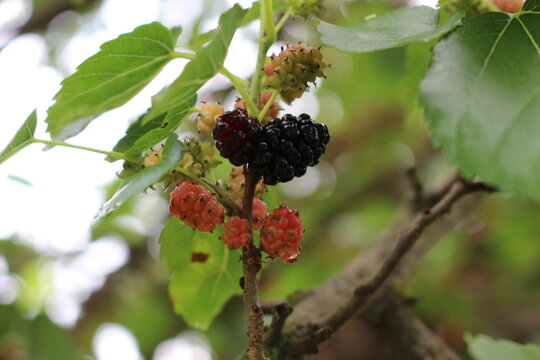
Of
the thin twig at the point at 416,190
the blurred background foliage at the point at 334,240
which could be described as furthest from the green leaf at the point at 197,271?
the blurred background foliage at the point at 334,240

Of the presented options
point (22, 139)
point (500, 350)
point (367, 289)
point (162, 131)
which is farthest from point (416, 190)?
point (22, 139)

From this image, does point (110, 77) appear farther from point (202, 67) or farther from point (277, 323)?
point (277, 323)

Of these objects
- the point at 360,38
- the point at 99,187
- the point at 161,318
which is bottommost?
the point at 161,318

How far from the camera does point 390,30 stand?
71 cm

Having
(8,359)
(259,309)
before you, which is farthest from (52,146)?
(8,359)

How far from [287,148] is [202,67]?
141 mm

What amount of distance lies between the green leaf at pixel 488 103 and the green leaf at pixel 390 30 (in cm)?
3

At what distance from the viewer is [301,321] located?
3.00ft

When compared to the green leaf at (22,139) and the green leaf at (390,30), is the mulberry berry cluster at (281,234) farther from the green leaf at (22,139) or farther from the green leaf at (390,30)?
the green leaf at (22,139)

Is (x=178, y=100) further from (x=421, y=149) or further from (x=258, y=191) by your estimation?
(x=421, y=149)

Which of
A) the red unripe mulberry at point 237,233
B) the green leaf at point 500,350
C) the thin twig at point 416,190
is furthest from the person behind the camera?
the thin twig at point 416,190

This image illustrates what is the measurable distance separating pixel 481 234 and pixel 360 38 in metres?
1.80

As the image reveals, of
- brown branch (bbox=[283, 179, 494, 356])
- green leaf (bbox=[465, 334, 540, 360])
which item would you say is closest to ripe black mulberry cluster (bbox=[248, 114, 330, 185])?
brown branch (bbox=[283, 179, 494, 356])

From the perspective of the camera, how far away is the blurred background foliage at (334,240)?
191cm
